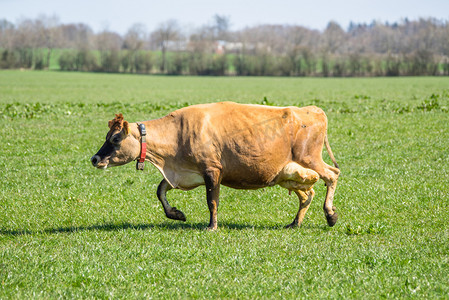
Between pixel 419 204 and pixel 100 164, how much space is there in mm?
6253

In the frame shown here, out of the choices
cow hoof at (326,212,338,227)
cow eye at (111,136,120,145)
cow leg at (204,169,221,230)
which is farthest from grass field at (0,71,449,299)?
cow eye at (111,136,120,145)

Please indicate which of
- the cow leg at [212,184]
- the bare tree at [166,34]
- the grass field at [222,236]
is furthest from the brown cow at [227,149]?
the bare tree at [166,34]

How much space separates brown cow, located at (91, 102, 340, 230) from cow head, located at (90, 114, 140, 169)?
16mm

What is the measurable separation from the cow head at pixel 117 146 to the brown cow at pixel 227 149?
0.05ft

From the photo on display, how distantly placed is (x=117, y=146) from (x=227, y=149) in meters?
1.76

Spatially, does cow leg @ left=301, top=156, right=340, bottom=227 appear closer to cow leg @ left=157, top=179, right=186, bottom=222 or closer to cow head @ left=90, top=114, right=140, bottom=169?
cow leg @ left=157, top=179, right=186, bottom=222

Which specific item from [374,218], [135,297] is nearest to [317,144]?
[374,218]

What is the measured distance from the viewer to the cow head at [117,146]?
8.20 meters

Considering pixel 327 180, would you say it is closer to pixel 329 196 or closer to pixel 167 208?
pixel 329 196

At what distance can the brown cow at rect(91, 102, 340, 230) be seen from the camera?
840 centimetres

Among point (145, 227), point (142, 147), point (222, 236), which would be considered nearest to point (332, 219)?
point (222, 236)

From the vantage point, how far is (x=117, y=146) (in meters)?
8.28

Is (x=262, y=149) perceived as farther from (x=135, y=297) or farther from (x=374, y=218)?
(x=135, y=297)

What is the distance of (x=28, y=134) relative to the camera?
20.0m
